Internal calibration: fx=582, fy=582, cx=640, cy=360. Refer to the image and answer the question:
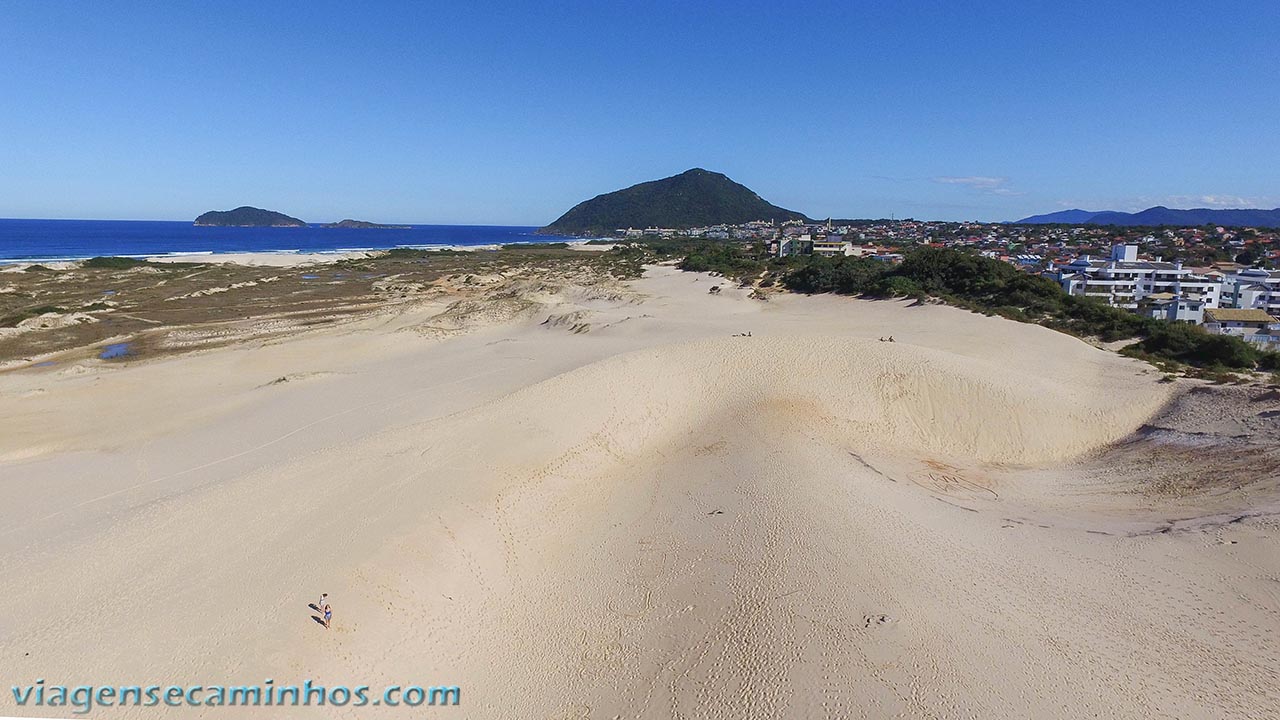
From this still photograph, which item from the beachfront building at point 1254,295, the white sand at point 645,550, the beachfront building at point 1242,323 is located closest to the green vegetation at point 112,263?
the white sand at point 645,550

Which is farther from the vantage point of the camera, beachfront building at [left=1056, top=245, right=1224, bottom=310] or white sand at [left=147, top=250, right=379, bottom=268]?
white sand at [left=147, top=250, right=379, bottom=268]

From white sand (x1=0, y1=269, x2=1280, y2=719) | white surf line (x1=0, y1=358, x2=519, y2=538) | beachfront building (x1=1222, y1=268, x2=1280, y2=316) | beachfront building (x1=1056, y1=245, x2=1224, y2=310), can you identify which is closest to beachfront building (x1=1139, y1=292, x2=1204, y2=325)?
beachfront building (x1=1056, y1=245, x2=1224, y2=310)

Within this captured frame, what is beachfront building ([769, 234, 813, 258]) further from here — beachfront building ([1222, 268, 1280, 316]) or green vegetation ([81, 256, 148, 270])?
green vegetation ([81, 256, 148, 270])

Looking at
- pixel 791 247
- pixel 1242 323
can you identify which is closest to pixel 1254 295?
pixel 1242 323

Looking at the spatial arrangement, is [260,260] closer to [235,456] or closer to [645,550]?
[235,456]

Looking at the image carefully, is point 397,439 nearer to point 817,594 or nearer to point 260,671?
point 260,671

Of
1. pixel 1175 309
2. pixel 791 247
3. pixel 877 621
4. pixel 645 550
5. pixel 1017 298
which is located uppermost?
pixel 791 247

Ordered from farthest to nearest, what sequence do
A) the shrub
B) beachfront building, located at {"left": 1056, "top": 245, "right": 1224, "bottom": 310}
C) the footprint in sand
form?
the shrub → beachfront building, located at {"left": 1056, "top": 245, "right": 1224, "bottom": 310} → the footprint in sand
